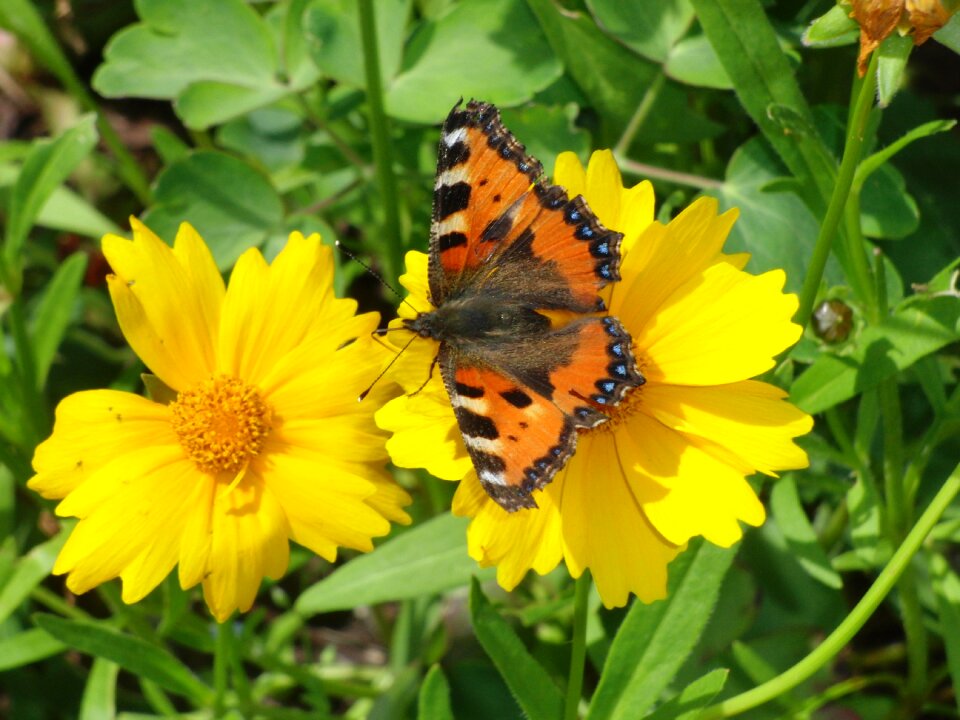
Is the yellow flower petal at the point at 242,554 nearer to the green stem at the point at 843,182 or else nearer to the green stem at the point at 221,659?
the green stem at the point at 221,659

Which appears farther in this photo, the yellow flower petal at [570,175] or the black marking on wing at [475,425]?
the yellow flower petal at [570,175]

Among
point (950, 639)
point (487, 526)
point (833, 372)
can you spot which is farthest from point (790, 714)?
point (487, 526)

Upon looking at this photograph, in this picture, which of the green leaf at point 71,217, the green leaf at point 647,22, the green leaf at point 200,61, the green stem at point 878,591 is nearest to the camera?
the green stem at point 878,591

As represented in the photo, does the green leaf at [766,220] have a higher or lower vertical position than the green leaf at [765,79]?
lower

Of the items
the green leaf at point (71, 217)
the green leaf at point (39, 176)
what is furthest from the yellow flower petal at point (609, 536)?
the green leaf at point (71, 217)

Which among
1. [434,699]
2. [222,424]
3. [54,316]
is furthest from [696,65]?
[54,316]

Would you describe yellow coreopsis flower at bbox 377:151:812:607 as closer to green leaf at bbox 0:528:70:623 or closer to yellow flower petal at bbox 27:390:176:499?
yellow flower petal at bbox 27:390:176:499
